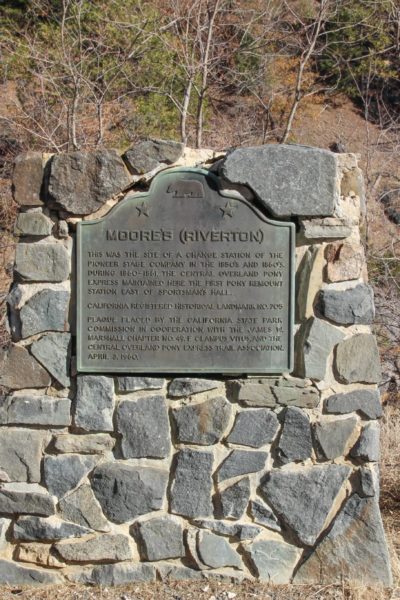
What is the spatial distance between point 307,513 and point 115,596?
3.23ft

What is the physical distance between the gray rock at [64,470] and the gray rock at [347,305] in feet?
4.41

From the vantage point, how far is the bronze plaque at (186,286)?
149 inches

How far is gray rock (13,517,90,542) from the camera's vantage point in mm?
3809

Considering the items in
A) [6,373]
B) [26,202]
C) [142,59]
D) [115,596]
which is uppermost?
[142,59]

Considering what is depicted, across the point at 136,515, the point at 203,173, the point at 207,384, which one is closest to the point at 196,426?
the point at 207,384

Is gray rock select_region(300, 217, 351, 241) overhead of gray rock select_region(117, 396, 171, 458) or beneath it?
overhead

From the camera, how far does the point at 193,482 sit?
3801mm

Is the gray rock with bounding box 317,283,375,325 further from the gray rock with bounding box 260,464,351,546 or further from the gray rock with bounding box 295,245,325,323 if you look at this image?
the gray rock with bounding box 260,464,351,546

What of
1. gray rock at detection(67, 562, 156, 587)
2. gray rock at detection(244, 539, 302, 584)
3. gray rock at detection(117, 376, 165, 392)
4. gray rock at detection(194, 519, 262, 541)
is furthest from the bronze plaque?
gray rock at detection(67, 562, 156, 587)

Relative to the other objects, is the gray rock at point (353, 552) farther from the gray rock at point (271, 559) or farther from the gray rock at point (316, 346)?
the gray rock at point (316, 346)

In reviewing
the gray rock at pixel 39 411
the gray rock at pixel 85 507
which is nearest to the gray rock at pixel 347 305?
the gray rock at pixel 39 411

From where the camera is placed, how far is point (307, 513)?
12.5 feet

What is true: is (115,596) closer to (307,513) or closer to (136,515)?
(136,515)

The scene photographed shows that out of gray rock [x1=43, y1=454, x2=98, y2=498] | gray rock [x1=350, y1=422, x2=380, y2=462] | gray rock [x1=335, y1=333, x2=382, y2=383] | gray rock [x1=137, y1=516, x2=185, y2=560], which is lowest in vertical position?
gray rock [x1=137, y1=516, x2=185, y2=560]
